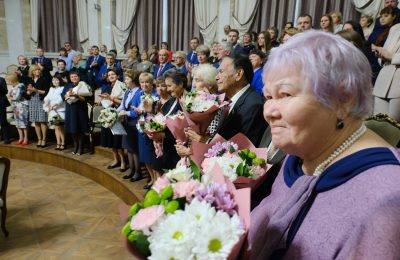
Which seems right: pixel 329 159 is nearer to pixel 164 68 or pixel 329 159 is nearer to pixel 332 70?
pixel 332 70

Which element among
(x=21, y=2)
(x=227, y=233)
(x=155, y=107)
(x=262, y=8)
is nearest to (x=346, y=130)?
(x=227, y=233)

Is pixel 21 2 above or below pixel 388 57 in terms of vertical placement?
above

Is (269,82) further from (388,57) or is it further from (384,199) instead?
(388,57)

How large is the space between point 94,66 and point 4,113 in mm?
2341

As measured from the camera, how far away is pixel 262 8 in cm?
802

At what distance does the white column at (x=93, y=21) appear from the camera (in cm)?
1092

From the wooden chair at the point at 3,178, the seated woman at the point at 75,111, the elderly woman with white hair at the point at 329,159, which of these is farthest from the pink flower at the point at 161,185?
the seated woman at the point at 75,111

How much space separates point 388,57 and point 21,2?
1293 cm

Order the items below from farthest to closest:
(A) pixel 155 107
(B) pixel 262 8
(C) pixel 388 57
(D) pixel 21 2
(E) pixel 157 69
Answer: (D) pixel 21 2 → (B) pixel 262 8 → (E) pixel 157 69 → (A) pixel 155 107 → (C) pixel 388 57

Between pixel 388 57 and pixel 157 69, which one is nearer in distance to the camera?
pixel 388 57

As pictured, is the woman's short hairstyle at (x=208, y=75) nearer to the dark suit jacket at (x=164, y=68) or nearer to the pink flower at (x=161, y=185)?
the pink flower at (x=161, y=185)

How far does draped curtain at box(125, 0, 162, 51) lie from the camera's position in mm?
10234

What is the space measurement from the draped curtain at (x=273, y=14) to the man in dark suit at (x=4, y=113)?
5725 millimetres

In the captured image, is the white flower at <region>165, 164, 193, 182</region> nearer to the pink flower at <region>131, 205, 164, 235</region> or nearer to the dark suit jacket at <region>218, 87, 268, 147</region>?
the pink flower at <region>131, 205, 164, 235</region>
